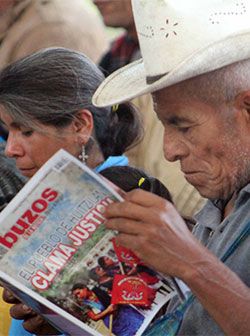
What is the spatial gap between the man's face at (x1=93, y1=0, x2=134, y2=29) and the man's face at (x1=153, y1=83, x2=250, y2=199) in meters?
2.61

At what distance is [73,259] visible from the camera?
116 inches

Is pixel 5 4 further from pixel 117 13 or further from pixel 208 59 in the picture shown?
pixel 208 59

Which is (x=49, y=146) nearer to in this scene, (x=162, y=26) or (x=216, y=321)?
(x=162, y=26)

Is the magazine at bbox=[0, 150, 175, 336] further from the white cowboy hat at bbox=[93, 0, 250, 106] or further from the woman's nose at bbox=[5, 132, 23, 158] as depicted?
the woman's nose at bbox=[5, 132, 23, 158]

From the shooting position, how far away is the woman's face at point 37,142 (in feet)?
12.5

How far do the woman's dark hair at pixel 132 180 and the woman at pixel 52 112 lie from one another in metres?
0.14

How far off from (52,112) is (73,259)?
0.97 metres

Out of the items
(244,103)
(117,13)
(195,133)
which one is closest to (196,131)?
(195,133)

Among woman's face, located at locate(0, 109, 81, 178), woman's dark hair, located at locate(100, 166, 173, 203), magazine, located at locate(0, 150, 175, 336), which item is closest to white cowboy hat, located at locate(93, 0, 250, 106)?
magazine, located at locate(0, 150, 175, 336)

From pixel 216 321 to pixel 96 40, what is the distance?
11.4ft

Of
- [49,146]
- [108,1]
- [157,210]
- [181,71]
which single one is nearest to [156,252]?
[157,210]

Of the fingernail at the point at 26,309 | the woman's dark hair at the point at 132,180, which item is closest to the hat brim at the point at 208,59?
the woman's dark hair at the point at 132,180

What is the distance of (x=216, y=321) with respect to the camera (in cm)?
266

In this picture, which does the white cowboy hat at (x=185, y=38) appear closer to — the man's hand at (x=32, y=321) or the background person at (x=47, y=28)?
the man's hand at (x=32, y=321)
